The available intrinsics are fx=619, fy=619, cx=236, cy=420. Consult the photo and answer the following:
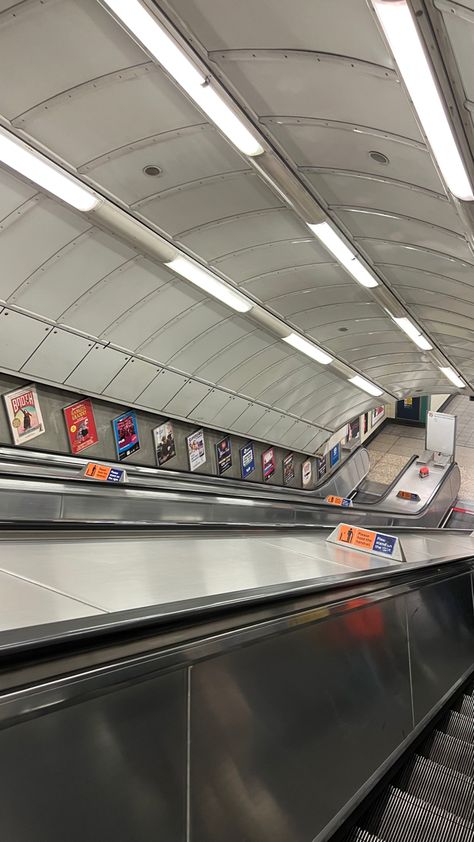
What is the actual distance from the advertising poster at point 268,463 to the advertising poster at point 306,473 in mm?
2408

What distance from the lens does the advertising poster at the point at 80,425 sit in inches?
412

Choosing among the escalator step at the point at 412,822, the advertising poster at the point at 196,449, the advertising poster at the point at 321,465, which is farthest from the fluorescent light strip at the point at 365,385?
the escalator step at the point at 412,822

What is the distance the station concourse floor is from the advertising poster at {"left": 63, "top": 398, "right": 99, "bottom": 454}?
1414 centimetres

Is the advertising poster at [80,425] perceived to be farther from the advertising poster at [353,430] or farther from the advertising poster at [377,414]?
the advertising poster at [377,414]

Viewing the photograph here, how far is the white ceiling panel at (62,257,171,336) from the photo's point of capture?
8.05m

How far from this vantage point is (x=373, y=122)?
4828 millimetres

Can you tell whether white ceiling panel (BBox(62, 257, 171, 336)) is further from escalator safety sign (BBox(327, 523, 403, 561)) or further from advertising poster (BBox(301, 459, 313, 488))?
advertising poster (BBox(301, 459, 313, 488))

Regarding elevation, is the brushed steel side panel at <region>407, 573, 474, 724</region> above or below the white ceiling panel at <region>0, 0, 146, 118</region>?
below

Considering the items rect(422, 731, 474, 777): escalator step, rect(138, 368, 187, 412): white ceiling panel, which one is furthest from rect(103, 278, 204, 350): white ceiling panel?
rect(422, 731, 474, 777): escalator step

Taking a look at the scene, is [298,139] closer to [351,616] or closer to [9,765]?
[351,616]

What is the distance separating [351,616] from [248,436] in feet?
43.0

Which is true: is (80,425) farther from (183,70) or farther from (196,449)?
(183,70)

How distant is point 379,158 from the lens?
5395mm

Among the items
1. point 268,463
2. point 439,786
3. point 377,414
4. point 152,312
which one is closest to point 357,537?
point 439,786
